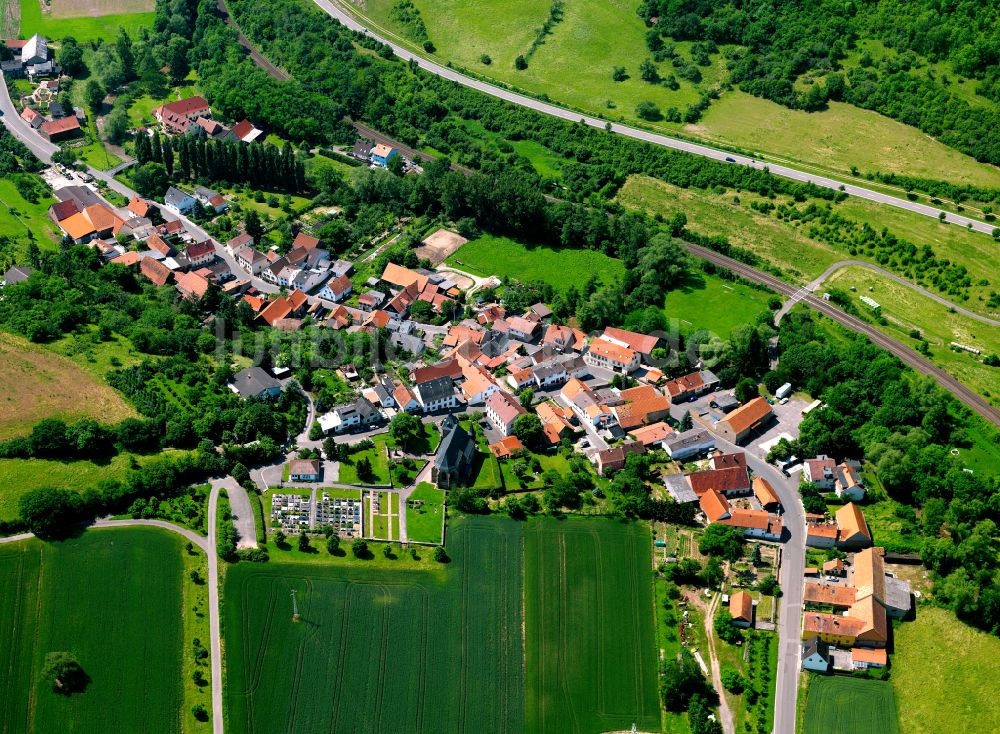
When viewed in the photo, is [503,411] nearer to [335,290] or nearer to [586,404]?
[586,404]

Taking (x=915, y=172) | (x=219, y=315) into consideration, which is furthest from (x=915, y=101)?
(x=219, y=315)

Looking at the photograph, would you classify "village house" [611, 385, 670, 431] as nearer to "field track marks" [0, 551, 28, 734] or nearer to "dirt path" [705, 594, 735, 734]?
"dirt path" [705, 594, 735, 734]

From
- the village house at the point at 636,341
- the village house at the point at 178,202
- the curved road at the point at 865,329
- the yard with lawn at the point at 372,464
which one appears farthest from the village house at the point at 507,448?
the village house at the point at 178,202

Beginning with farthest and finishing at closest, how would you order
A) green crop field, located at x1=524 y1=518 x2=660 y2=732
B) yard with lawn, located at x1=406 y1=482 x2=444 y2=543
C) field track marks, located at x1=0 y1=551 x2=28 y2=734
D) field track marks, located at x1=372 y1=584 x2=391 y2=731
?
yard with lawn, located at x1=406 y1=482 x2=444 y2=543, green crop field, located at x1=524 y1=518 x2=660 y2=732, field track marks, located at x1=372 y1=584 x2=391 y2=731, field track marks, located at x1=0 y1=551 x2=28 y2=734

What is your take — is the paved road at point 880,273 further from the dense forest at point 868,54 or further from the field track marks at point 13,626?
the field track marks at point 13,626

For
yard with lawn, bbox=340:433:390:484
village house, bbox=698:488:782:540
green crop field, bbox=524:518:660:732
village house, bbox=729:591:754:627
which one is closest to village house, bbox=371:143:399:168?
yard with lawn, bbox=340:433:390:484

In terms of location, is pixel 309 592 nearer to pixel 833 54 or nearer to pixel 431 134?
pixel 431 134
